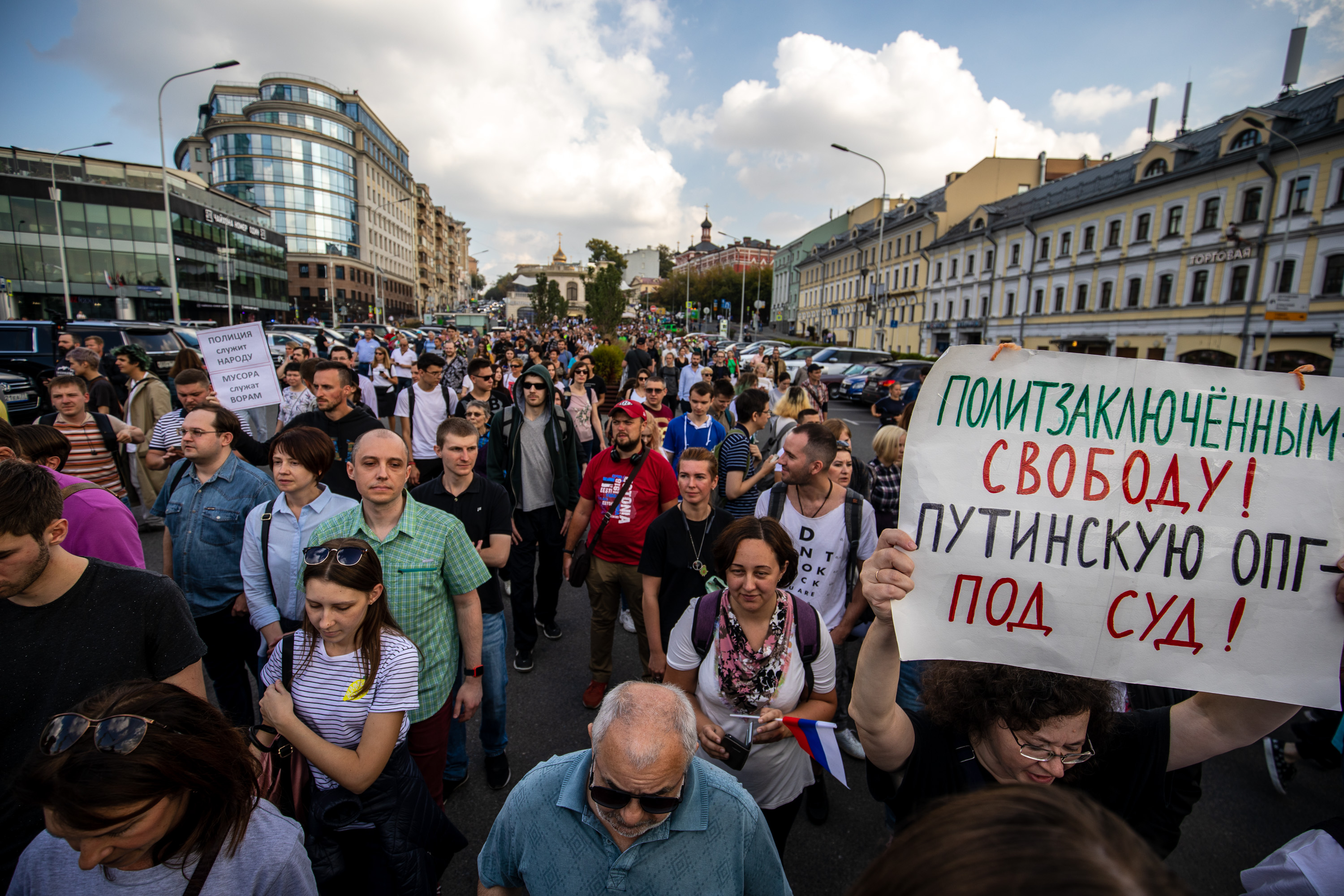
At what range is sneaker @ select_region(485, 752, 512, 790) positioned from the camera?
3.28 m

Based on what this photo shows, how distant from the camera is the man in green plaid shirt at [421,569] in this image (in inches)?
101

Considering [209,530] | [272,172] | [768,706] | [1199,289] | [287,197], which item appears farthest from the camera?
[287,197]

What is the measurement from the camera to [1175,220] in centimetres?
2955

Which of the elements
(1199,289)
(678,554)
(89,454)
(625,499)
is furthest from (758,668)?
(1199,289)

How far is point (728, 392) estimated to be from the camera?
6633 mm

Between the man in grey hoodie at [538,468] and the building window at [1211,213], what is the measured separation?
35857 mm

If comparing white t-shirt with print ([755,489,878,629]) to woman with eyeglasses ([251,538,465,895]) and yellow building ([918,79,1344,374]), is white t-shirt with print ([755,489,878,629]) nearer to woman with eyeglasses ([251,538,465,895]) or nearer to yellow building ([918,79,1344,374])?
woman with eyeglasses ([251,538,465,895])

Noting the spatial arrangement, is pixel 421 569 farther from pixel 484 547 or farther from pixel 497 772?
pixel 497 772

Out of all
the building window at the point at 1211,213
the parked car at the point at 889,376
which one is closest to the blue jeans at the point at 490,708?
the parked car at the point at 889,376

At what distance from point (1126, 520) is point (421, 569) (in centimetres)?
254

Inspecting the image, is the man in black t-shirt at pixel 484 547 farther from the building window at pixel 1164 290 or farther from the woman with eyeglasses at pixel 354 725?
the building window at pixel 1164 290

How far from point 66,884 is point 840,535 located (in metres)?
3.06

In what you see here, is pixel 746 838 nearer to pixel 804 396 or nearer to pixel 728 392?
pixel 804 396

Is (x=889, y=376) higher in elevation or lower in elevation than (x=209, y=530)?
higher
